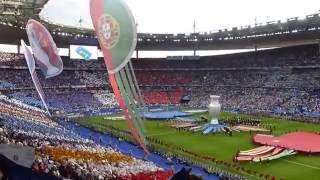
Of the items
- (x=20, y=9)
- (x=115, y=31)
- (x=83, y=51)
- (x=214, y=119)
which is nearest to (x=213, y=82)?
(x=83, y=51)

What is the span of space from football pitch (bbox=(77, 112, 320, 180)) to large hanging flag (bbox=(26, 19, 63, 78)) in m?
13.9

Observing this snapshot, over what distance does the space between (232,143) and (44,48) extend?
21697 millimetres

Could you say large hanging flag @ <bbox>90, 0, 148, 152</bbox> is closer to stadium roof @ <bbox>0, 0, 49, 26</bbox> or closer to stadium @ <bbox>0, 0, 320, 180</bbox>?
stadium @ <bbox>0, 0, 320, 180</bbox>

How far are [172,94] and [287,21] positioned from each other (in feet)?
106

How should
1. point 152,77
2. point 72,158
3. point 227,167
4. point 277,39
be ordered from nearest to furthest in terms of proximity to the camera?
point 72,158 < point 227,167 < point 277,39 < point 152,77

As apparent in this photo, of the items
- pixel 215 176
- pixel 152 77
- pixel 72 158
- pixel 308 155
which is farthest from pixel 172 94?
pixel 72 158

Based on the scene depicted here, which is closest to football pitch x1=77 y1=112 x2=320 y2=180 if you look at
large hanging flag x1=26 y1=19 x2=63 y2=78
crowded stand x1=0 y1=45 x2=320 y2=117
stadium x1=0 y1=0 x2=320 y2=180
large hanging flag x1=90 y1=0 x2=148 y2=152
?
stadium x1=0 y1=0 x2=320 y2=180

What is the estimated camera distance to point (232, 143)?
4438 cm

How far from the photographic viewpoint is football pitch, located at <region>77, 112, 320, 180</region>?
33031 mm

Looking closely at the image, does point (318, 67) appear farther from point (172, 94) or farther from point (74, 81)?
point (74, 81)

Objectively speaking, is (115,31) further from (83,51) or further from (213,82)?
(213,82)

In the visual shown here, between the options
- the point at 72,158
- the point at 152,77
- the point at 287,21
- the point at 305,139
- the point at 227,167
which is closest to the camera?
the point at 72,158

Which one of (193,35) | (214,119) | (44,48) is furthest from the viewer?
(193,35)

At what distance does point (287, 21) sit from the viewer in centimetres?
7819
